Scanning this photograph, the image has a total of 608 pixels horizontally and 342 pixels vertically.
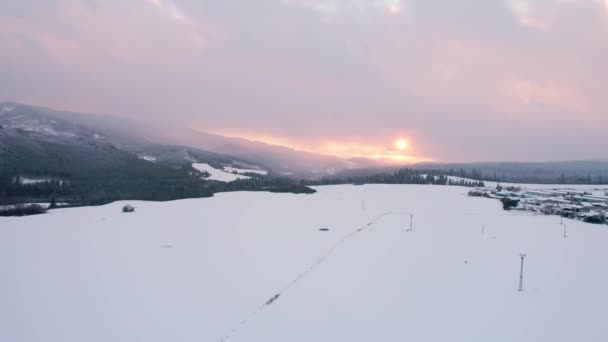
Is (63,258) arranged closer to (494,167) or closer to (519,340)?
(519,340)

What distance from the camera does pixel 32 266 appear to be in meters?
13.1

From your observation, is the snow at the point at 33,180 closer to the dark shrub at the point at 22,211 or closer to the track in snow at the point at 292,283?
the dark shrub at the point at 22,211

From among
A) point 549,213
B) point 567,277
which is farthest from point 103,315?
point 549,213

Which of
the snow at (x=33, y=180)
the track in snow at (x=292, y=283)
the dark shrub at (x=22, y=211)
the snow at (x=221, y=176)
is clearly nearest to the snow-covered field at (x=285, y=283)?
the track in snow at (x=292, y=283)

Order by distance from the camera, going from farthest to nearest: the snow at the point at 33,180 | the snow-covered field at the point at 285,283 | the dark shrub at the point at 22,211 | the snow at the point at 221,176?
1. the snow at the point at 221,176
2. the snow at the point at 33,180
3. the dark shrub at the point at 22,211
4. the snow-covered field at the point at 285,283

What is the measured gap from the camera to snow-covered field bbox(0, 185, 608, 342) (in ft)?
30.2

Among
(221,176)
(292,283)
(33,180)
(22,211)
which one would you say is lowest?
(292,283)

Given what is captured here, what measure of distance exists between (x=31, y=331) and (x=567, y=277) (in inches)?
666

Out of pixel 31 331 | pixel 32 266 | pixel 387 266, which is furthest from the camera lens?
pixel 387 266

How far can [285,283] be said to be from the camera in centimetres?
1251

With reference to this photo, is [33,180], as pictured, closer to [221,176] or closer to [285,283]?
[221,176]

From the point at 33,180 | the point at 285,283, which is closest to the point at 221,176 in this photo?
the point at 33,180

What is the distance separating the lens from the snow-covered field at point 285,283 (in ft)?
30.2

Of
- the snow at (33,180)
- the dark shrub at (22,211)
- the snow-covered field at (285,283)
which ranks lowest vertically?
the snow-covered field at (285,283)
